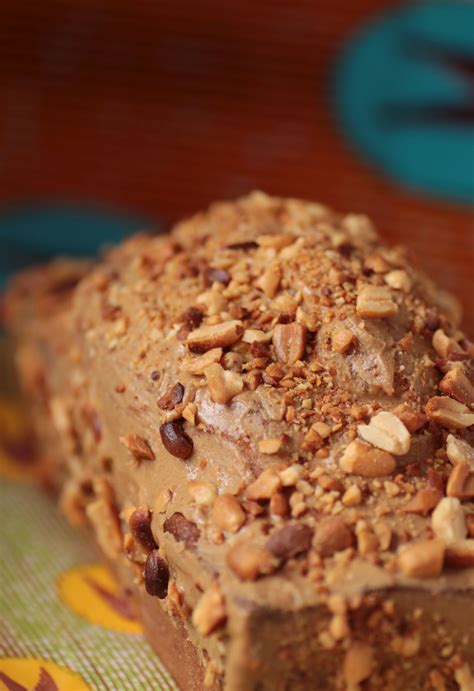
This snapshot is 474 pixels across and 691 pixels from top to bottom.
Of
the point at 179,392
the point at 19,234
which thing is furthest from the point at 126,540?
the point at 19,234

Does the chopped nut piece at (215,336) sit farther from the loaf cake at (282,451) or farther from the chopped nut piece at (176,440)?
the chopped nut piece at (176,440)

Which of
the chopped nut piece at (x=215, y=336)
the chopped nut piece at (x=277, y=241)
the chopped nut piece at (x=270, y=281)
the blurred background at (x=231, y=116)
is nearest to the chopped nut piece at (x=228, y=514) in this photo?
the chopped nut piece at (x=215, y=336)

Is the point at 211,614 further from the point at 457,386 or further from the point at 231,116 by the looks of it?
the point at 231,116

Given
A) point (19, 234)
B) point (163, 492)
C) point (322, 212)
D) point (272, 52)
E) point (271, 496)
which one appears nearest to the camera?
point (271, 496)

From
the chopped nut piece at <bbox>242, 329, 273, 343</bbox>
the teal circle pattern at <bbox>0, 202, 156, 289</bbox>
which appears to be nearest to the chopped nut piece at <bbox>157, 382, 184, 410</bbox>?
the chopped nut piece at <bbox>242, 329, 273, 343</bbox>

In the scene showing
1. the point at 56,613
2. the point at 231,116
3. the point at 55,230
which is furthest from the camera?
the point at 55,230

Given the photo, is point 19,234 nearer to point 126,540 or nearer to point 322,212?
point 322,212

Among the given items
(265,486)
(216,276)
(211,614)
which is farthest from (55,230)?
(211,614)
